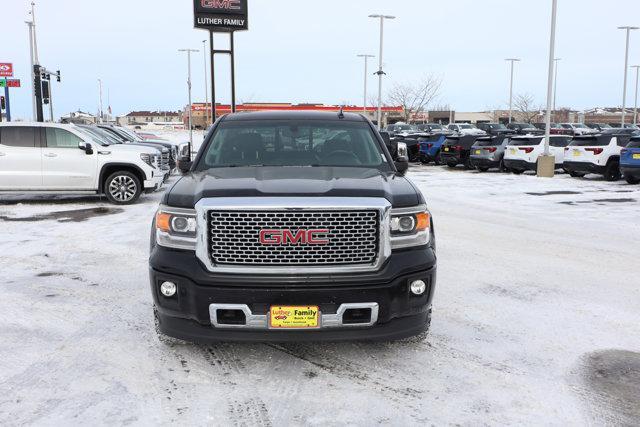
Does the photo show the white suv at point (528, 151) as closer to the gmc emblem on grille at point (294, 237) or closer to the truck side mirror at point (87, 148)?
the truck side mirror at point (87, 148)

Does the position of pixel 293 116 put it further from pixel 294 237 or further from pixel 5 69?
pixel 5 69

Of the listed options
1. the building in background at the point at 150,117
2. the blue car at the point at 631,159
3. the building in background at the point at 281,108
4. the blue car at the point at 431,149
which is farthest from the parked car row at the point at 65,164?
the building in background at the point at 150,117

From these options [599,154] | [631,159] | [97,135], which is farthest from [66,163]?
[599,154]

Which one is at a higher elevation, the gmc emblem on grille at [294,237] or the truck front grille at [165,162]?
the gmc emblem on grille at [294,237]

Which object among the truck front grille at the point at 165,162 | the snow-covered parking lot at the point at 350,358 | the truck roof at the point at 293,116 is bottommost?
the snow-covered parking lot at the point at 350,358

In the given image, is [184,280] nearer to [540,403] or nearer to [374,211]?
[374,211]

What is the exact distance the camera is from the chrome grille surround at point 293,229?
3.69 m

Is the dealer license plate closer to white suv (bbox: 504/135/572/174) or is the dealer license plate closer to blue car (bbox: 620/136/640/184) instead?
blue car (bbox: 620/136/640/184)

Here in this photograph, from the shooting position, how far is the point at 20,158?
1234 cm

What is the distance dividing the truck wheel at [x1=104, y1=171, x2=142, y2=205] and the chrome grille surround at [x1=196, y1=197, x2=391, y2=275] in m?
9.82

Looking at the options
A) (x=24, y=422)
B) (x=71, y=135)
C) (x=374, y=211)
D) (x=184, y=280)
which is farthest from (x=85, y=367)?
(x=71, y=135)

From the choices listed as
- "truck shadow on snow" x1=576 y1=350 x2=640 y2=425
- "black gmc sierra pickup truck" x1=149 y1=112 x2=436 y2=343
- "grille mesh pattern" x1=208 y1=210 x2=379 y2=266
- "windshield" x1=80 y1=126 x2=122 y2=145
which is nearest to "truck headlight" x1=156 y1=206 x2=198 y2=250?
"black gmc sierra pickup truck" x1=149 y1=112 x2=436 y2=343

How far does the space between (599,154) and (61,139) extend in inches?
622

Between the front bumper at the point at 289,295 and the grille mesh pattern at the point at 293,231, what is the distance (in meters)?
0.11
